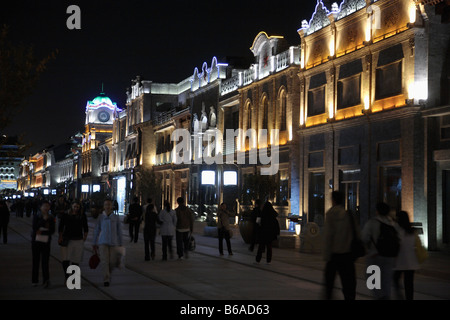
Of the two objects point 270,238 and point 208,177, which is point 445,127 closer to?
point 270,238

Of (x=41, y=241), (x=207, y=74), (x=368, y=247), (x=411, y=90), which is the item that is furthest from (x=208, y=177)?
(x=368, y=247)

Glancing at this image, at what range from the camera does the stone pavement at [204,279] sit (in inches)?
502

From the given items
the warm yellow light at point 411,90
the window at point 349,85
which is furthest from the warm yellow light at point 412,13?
the window at point 349,85

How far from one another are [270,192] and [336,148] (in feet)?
18.9

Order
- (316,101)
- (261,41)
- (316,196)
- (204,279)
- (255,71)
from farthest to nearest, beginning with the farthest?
(255,71) → (261,41) → (316,101) → (316,196) → (204,279)

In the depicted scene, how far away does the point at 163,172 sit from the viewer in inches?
2490

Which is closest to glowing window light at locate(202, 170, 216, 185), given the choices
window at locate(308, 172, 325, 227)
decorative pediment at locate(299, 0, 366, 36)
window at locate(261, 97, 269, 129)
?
window at locate(261, 97, 269, 129)

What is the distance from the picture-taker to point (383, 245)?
10867 millimetres

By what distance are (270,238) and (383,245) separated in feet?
26.8

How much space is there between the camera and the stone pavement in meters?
12.8

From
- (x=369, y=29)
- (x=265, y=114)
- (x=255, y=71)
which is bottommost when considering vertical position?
(x=265, y=114)

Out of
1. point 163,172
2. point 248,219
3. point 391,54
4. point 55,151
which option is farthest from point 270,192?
point 55,151

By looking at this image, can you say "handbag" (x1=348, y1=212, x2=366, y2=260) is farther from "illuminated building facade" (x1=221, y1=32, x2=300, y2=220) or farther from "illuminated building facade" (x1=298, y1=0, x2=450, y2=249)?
"illuminated building facade" (x1=221, y1=32, x2=300, y2=220)
